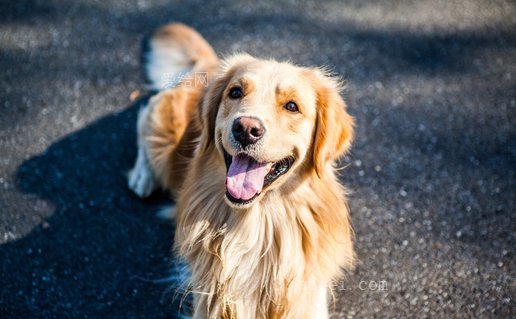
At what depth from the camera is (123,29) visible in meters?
5.57

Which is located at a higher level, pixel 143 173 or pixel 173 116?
pixel 173 116

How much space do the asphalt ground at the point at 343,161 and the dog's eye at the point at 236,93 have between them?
141cm

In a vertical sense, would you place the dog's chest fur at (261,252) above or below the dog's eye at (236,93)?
below

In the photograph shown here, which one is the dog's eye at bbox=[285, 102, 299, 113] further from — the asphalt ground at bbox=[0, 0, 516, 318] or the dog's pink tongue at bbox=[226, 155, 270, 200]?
the asphalt ground at bbox=[0, 0, 516, 318]

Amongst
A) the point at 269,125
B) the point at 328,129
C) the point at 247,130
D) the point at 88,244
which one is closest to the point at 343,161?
the point at 328,129

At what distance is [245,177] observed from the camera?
269 cm

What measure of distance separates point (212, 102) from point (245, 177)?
2.05ft

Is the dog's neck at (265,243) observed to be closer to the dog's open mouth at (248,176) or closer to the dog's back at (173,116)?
the dog's open mouth at (248,176)

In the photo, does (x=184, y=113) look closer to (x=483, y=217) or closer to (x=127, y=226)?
(x=127, y=226)

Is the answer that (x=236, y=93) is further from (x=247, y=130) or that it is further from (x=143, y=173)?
(x=143, y=173)

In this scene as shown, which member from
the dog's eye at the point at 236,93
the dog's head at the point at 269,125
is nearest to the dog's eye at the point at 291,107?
the dog's head at the point at 269,125

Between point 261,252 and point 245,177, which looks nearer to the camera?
point 245,177

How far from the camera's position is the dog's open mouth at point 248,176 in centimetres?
264

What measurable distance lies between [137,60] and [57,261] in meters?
2.53
